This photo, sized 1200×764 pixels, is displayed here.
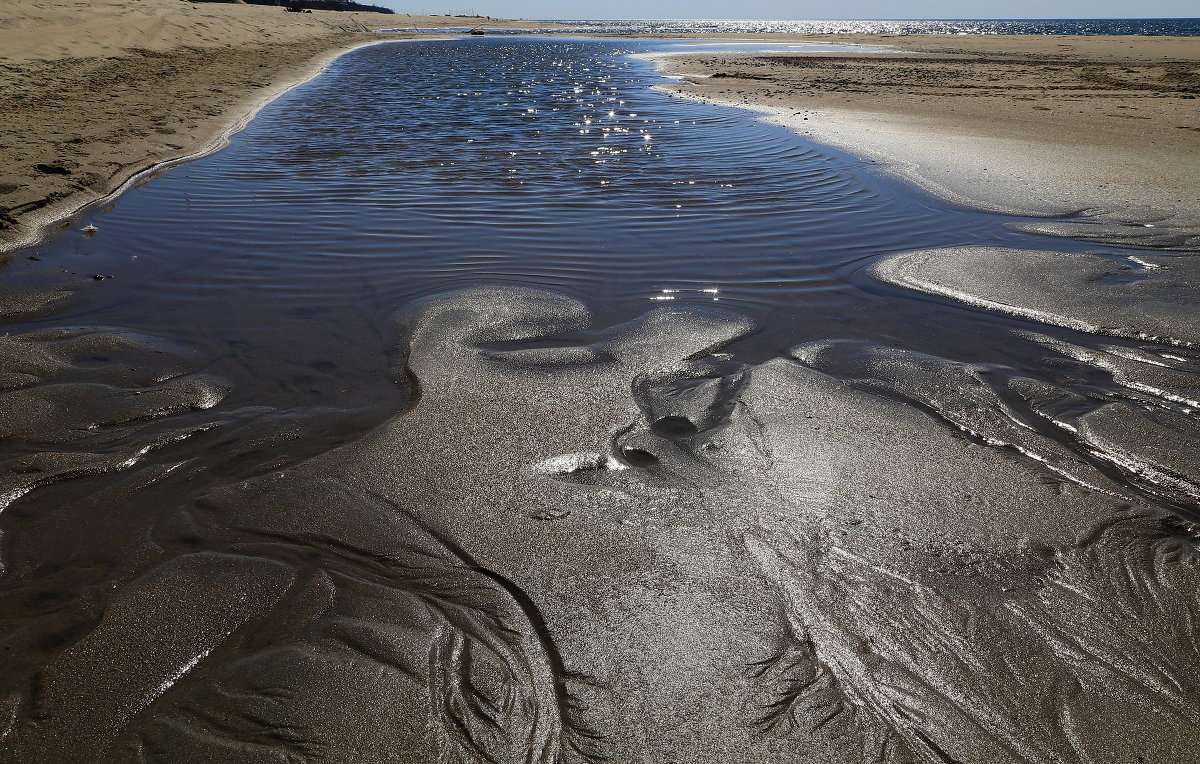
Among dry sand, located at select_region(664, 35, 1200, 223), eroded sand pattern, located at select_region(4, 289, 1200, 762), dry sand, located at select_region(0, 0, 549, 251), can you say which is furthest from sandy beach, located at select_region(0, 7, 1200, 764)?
dry sand, located at select_region(664, 35, 1200, 223)

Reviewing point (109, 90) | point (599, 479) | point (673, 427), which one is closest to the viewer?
point (599, 479)

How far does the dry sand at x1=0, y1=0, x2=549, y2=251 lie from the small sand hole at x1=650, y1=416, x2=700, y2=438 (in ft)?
19.1

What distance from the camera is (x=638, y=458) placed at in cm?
323

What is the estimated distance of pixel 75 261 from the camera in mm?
5684

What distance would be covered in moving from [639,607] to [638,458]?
890mm

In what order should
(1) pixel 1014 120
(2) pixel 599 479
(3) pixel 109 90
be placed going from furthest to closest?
(3) pixel 109 90, (1) pixel 1014 120, (2) pixel 599 479

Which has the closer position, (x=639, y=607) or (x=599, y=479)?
(x=639, y=607)

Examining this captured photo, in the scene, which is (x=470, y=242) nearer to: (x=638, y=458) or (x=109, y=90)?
(x=638, y=458)

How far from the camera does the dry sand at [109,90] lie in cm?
761

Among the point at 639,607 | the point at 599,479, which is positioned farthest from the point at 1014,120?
the point at 639,607

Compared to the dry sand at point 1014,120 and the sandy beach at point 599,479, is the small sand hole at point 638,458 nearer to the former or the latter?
the sandy beach at point 599,479

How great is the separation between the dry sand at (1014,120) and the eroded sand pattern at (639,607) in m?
5.64

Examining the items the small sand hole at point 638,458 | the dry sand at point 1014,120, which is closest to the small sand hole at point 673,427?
the small sand hole at point 638,458

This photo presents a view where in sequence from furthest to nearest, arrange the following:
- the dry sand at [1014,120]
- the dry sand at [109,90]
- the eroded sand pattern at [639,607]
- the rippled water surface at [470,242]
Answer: the dry sand at [1014,120], the dry sand at [109,90], the rippled water surface at [470,242], the eroded sand pattern at [639,607]
